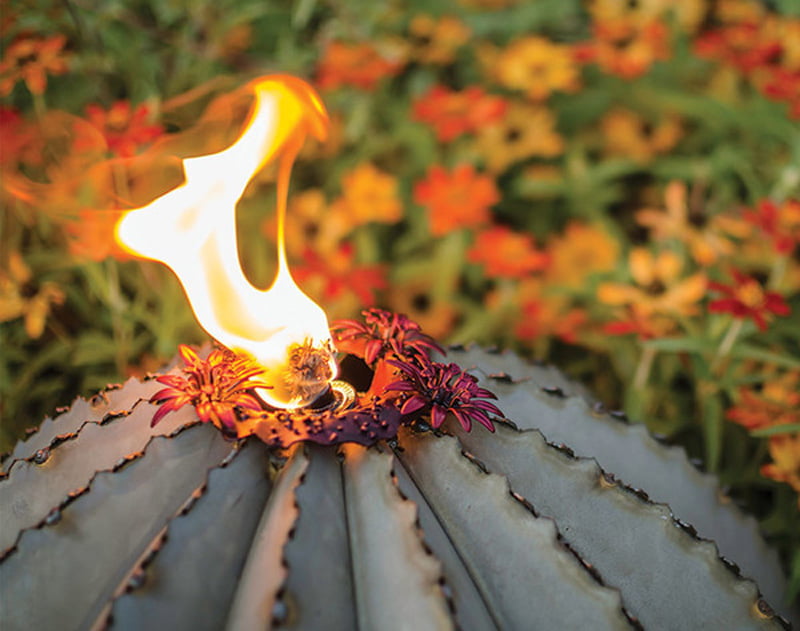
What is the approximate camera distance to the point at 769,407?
1.02m

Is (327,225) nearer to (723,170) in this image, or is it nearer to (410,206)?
(410,206)

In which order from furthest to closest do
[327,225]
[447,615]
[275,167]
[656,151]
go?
1. [656,151]
2. [275,167]
3. [327,225]
4. [447,615]

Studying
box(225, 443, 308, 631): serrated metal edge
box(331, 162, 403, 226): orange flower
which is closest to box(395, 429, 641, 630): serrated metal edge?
box(225, 443, 308, 631): serrated metal edge

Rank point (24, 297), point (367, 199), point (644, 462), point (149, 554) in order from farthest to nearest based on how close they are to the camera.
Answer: point (367, 199) → point (24, 297) → point (644, 462) → point (149, 554)

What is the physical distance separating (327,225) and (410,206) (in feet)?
0.73

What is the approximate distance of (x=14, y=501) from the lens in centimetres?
63

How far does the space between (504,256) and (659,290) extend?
0.31m

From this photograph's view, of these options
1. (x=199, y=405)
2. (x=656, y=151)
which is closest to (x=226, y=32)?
(x=656, y=151)

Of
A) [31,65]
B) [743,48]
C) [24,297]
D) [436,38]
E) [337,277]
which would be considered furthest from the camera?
[436,38]

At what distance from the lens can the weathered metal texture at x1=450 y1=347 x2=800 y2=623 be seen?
753mm

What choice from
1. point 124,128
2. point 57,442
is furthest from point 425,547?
point 124,128

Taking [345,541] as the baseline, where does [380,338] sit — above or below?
above

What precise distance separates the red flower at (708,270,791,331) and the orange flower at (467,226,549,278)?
0.42 m

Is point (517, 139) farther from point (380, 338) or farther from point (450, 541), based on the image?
point (450, 541)
